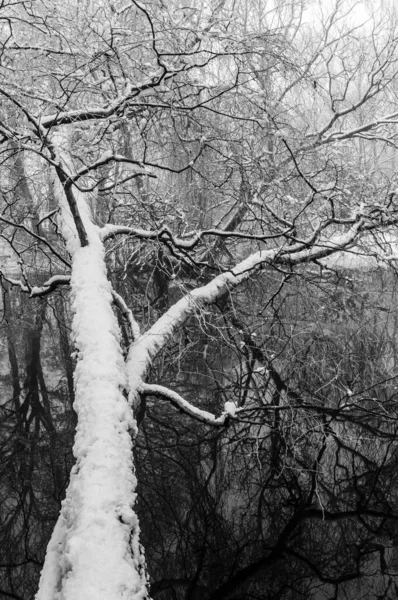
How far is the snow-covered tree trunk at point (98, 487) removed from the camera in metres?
1.37

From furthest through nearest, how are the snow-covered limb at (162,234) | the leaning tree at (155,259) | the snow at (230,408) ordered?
the snow-covered limb at (162,234) → the snow at (230,408) → the leaning tree at (155,259)

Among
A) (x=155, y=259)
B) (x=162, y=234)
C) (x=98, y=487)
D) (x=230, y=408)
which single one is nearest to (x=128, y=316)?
(x=162, y=234)

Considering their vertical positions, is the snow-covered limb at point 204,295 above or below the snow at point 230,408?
above

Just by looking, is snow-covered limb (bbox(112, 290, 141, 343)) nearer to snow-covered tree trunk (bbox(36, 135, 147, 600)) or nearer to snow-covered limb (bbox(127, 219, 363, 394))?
snow-covered limb (bbox(127, 219, 363, 394))

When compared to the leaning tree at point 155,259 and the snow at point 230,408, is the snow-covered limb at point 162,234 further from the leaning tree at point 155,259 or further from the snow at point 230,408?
the snow at point 230,408

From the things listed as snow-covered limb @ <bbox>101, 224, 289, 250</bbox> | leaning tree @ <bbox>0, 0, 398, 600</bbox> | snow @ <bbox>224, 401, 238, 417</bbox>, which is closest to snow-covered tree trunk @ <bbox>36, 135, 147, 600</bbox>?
leaning tree @ <bbox>0, 0, 398, 600</bbox>

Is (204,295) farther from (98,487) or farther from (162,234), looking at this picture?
(98,487)

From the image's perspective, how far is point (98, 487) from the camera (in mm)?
1674

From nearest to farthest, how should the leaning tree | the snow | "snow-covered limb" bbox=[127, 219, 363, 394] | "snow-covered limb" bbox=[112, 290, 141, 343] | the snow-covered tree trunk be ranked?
the snow-covered tree trunk, the leaning tree, the snow, "snow-covered limb" bbox=[127, 219, 363, 394], "snow-covered limb" bbox=[112, 290, 141, 343]

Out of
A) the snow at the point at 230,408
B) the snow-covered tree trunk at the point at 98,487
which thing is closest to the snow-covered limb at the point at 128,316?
the snow-covered tree trunk at the point at 98,487

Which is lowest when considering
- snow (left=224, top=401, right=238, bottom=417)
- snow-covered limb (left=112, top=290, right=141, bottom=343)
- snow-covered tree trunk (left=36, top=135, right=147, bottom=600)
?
snow-covered tree trunk (left=36, top=135, right=147, bottom=600)

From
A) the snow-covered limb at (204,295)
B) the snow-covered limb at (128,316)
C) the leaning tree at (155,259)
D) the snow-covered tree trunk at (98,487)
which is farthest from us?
the snow-covered limb at (128,316)

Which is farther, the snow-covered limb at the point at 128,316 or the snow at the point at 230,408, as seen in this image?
the snow-covered limb at the point at 128,316

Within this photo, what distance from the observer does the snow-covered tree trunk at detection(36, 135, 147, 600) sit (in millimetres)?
1369
